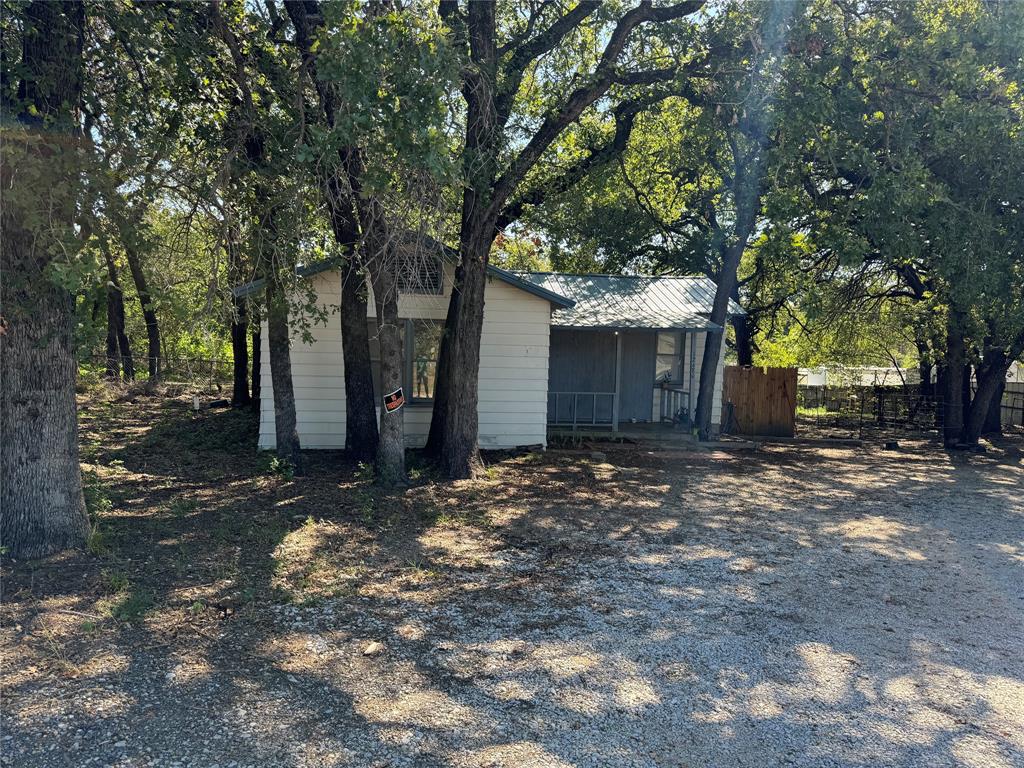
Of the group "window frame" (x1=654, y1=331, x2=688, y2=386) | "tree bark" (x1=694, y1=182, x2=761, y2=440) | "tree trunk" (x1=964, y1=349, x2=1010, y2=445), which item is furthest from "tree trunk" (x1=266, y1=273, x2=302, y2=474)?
"tree trunk" (x1=964, y1=349, x2=1010, y2=445)

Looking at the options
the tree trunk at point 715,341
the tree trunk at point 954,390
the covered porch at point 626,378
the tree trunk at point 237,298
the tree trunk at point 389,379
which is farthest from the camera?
the tree trunk at point 954,390

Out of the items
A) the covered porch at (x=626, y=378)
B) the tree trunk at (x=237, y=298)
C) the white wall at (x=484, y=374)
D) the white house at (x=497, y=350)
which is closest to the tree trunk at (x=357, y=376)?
the white house at (x=497, y=350)

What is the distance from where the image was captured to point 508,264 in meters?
19.7

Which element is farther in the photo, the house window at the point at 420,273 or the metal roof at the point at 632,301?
the metal roof at the point at 632,301

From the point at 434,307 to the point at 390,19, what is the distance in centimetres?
631

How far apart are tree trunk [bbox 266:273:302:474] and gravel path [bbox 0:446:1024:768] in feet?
10.7

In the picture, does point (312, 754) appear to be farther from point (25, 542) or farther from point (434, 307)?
point (434, 307)

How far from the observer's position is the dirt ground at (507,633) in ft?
11.0

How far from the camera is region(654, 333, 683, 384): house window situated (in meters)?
15.6

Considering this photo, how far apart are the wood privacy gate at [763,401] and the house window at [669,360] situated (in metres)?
1.18

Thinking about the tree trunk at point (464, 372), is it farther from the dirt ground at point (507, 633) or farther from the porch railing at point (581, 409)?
the porch railing at point (581, 409)

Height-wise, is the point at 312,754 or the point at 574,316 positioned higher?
the point at 574,316

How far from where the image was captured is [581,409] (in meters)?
15.2

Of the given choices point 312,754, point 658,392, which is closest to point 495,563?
point 312,754
